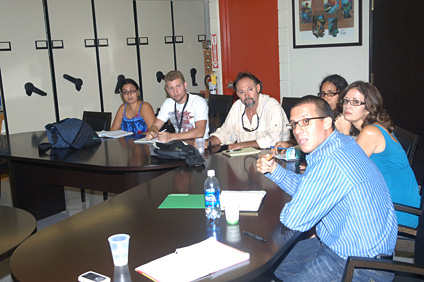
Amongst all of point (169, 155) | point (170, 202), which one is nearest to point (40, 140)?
point (169, 155)

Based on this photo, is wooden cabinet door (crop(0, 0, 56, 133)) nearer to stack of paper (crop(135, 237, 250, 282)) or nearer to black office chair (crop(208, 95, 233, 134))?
black office chair (crop(208, 95, 233, 134))

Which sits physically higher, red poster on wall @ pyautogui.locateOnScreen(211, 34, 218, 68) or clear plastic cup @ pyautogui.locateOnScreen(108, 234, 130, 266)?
red poster on wall @ pyautogui.locateOnScreen(211, 34, 218, 68)

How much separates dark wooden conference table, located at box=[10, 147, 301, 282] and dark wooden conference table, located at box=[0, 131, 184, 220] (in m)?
0.67

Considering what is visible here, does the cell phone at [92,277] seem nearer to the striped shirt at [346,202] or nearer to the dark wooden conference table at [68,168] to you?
the striped shirt at [346,202]

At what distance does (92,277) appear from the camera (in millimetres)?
1551

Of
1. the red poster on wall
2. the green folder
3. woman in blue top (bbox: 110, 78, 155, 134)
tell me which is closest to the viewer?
the green folder

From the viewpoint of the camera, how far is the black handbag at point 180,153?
2951 millimetres

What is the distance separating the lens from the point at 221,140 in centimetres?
388

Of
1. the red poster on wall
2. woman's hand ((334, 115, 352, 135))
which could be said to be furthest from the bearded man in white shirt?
the red poster on wall

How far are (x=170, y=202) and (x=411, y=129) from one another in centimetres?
360

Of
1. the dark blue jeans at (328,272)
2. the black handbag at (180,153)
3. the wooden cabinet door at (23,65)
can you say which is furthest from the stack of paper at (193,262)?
the wooden cabinet door at (23,65)

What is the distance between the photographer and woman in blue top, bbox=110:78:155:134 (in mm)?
4441

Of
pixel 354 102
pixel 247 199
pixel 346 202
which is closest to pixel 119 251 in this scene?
pixel 247 199

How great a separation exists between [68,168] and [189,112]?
3.83 ft
